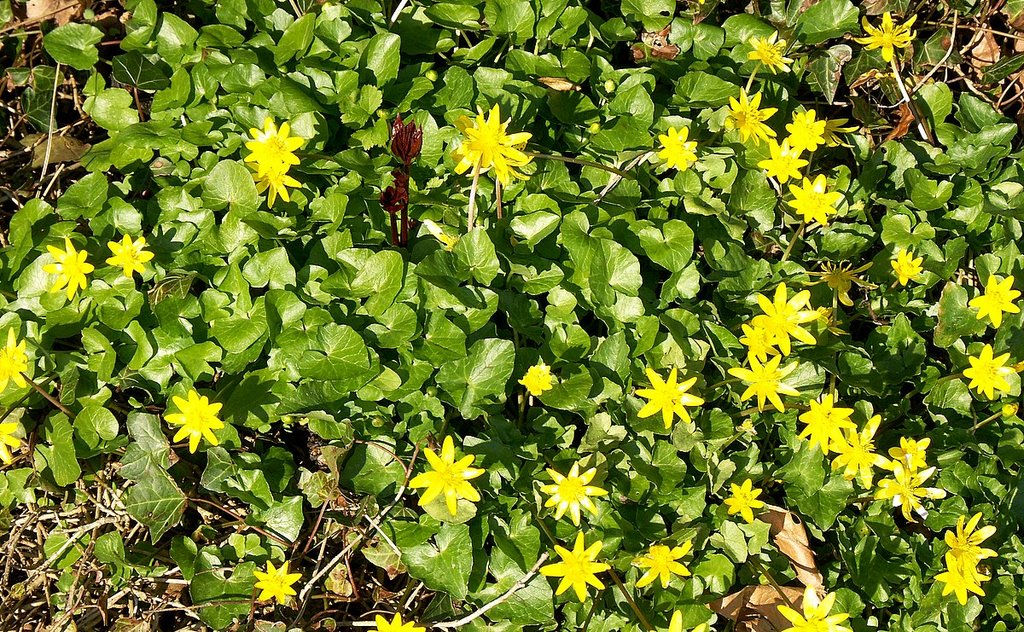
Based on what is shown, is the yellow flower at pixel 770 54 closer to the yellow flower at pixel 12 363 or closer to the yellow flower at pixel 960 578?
the yellow flower at pixel 960 578

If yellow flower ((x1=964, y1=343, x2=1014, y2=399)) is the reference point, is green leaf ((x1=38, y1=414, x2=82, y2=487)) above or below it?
below

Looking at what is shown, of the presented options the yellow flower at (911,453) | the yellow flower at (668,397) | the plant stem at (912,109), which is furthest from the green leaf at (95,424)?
the plant stem at (912,109)

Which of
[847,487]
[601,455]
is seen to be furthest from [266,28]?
[847,487]

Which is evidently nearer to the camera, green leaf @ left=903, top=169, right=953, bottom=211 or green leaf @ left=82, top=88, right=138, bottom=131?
green leaf @ left=82, top=88, right=138, bottom=131

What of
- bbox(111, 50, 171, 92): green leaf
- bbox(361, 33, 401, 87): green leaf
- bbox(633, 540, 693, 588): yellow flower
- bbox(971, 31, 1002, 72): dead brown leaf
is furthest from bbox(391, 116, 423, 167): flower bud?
bbox(971, 31, 1002, 72): dead brown leaf

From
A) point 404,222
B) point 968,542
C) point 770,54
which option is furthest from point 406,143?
point 968,542

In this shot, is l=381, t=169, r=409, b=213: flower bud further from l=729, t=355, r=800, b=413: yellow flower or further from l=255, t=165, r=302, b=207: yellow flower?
l=729, t=355, r=800, b=413: yellow flower
